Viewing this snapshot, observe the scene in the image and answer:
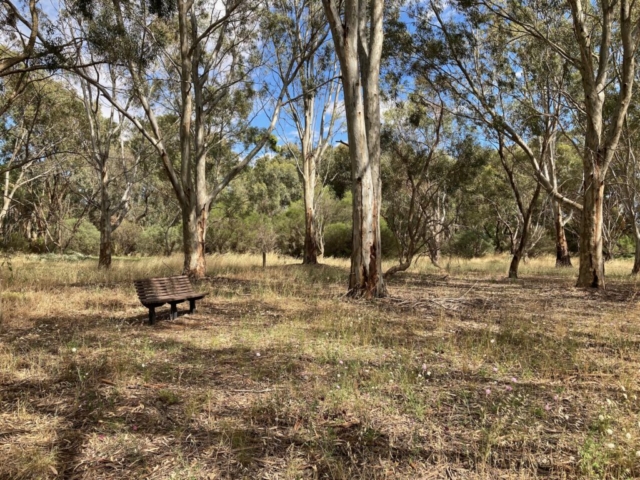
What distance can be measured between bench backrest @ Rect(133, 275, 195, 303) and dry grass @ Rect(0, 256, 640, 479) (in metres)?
0.39

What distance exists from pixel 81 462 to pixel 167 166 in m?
9.12

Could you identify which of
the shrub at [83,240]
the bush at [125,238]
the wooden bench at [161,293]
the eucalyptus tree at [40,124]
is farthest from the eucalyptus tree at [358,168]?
the shrub at [83,240]

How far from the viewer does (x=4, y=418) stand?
2.96 m

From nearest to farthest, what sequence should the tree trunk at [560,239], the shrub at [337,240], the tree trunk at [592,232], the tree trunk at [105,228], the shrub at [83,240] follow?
the tree trunk at [592,232] < the tree trunk at [105,228] < the tree trunk at [560,239] < the shrub at [337,240] < the shrub at [83,240]

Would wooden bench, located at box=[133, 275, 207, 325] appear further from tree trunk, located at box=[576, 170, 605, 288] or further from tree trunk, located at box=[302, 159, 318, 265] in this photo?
tree trunk, located at box=[302, 159, 318, 265]

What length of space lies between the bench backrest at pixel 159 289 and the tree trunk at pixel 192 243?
470 cm

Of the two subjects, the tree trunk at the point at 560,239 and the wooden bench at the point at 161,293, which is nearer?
the wooden bench at the point at 161,293

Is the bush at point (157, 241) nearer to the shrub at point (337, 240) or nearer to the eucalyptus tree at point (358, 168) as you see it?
Result: the shrub at point (337, 240)

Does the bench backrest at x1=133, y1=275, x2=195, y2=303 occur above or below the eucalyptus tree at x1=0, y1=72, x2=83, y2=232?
below

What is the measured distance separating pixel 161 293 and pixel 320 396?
3.60 m

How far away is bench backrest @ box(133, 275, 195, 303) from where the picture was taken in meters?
6.01

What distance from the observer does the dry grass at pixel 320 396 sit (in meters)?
2.46

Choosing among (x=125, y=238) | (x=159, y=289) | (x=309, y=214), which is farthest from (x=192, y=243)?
(x=125, y=238)

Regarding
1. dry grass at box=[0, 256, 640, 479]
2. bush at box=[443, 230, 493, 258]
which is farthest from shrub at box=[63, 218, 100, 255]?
dry grass at box=[0, 256, 640, 479]
